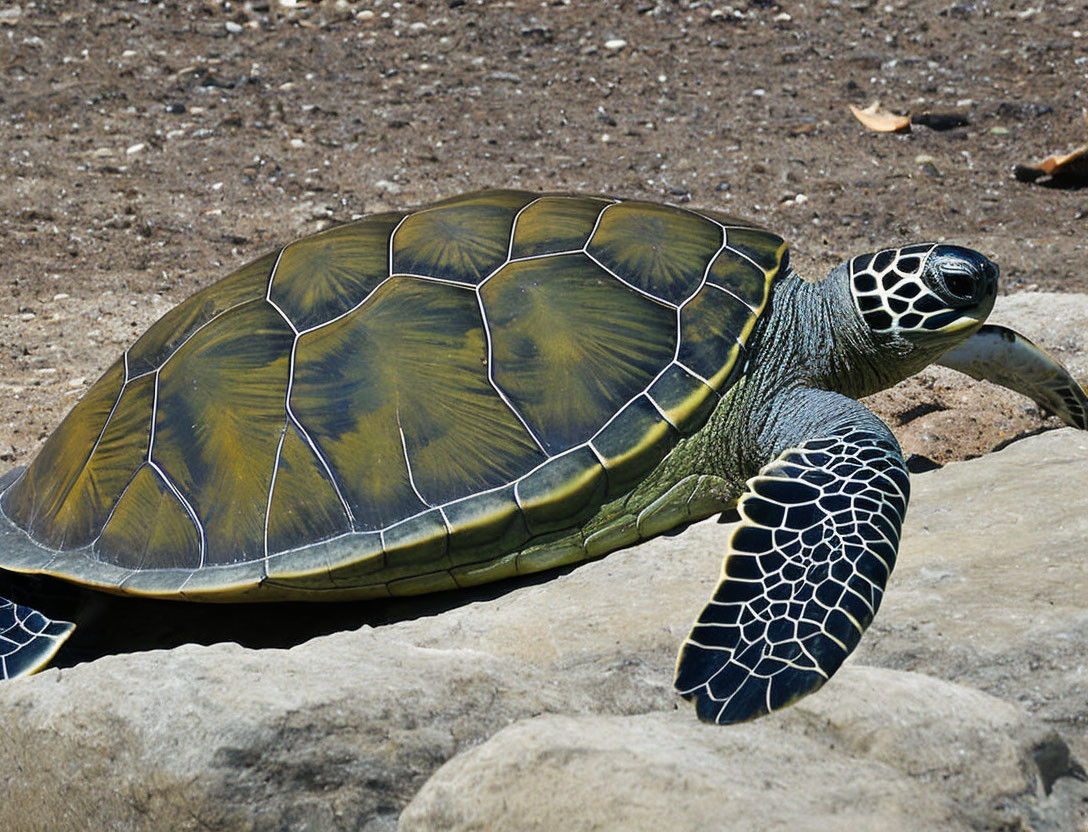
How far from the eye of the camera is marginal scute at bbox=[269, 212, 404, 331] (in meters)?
3.21

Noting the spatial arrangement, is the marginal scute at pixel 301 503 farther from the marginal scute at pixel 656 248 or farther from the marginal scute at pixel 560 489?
the marginal scute at pixel 656 248

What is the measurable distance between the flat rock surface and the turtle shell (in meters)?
0.36

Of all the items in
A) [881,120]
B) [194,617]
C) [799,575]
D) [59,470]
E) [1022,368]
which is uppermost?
[59,470]

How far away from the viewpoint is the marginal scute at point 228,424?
2.99 metres

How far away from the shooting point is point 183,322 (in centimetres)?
340

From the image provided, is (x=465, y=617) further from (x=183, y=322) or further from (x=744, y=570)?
(x=183, y=322)

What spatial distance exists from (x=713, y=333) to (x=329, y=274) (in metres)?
1.19

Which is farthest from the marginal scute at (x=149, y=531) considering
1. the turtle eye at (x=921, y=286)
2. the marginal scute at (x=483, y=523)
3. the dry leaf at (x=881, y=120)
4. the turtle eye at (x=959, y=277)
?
the dry leaf at (x=881, y=120)

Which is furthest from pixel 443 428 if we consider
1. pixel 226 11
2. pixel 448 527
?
pixel 226 11

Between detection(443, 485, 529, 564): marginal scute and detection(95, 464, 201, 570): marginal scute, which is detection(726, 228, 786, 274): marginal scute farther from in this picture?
detection(95, 464, 201, 570): marginal scute

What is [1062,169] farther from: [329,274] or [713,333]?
[329,274]

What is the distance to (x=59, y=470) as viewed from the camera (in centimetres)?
329

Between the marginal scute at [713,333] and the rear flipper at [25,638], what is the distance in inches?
80.0

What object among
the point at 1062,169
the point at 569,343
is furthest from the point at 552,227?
the point at 1062,169
